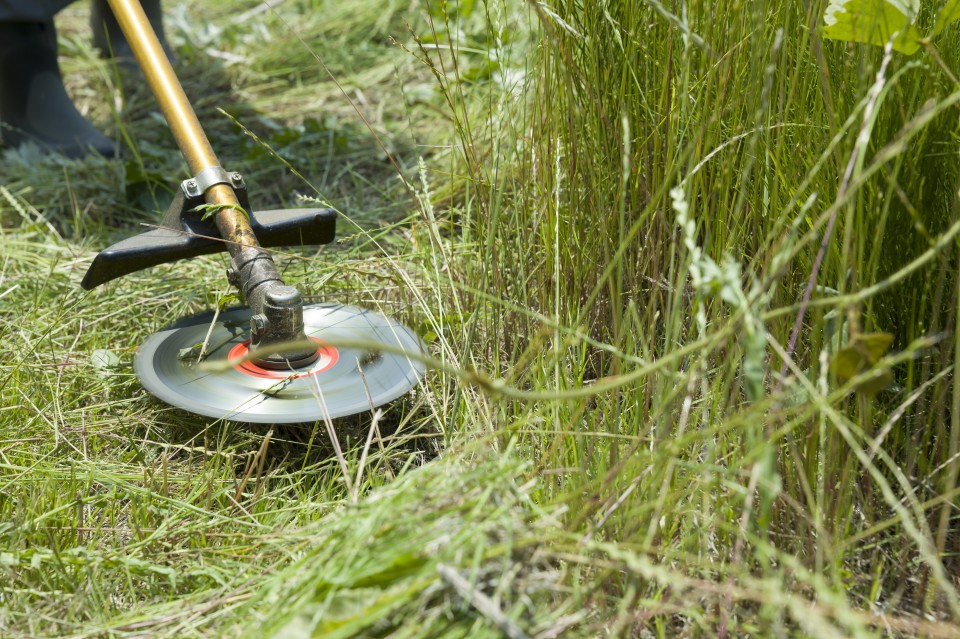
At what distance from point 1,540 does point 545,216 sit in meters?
0.94

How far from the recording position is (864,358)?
3.00ft

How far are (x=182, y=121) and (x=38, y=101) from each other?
1204 mm

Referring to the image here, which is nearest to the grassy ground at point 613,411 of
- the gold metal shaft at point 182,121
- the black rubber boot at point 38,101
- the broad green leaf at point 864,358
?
the broad green leaf at point 864,358

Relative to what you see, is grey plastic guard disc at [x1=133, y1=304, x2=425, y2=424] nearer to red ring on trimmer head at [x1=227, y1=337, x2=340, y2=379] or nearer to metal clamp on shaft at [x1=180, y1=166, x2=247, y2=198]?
red ring on trimmer head at [x1=227, y1=337, x2=340, y2=379]

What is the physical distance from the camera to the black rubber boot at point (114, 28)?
330 cm

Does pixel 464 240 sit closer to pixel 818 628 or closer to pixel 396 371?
pixel 396 371

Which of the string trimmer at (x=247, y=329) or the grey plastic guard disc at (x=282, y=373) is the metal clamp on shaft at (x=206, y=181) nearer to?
the string trimmer at (x=247, y=329)

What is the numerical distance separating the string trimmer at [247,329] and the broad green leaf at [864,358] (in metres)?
0.71

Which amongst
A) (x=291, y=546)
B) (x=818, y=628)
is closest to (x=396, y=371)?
(x=291, y=546)

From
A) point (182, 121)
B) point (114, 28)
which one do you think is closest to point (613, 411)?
point (182, 121)

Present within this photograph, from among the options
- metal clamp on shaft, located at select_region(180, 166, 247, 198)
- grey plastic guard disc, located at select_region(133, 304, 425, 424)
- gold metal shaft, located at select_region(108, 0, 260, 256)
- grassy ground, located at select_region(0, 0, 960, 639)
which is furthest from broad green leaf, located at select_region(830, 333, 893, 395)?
metal clamp on shaft, located at select_region(180, 166, 247, 198)

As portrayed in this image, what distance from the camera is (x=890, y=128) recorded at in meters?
1.19

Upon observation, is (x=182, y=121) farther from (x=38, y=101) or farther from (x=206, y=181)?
(x=38, y=101)

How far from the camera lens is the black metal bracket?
1.68 meters
